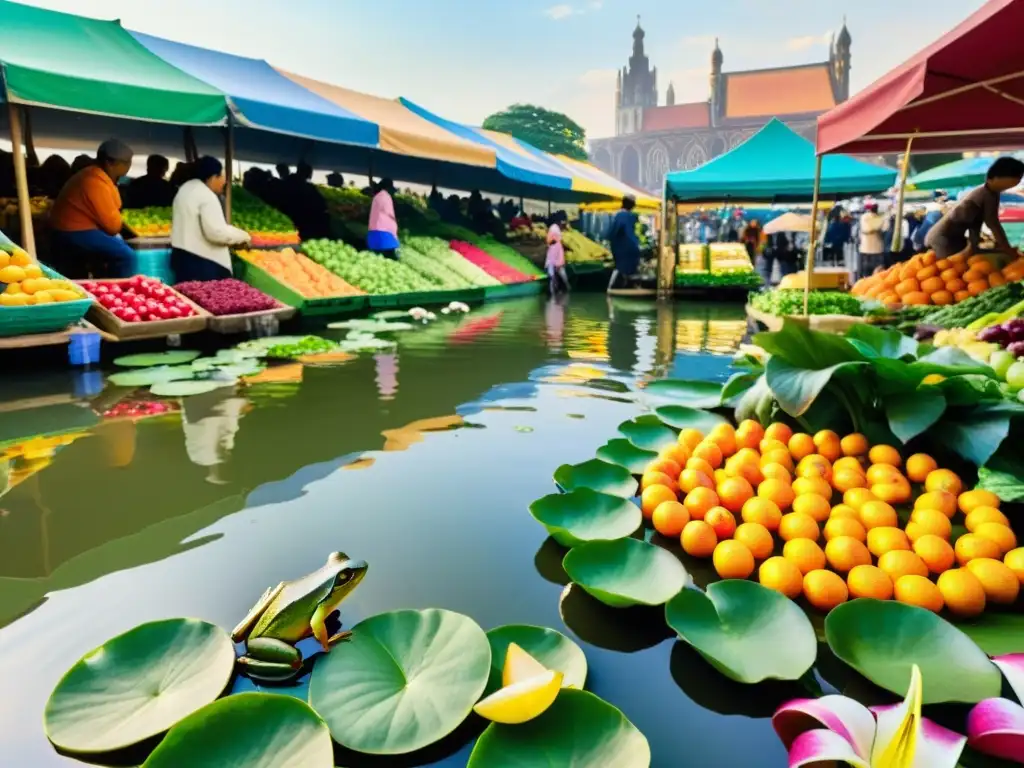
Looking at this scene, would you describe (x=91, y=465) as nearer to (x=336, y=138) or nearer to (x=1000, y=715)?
(x=1000, y=715)

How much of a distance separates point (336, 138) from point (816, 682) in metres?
8.73

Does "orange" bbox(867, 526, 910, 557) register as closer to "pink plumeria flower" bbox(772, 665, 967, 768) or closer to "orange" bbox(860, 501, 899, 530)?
"orange" bbox(860, 501, 899, 530)

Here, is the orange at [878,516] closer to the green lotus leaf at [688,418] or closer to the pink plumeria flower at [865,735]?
the pink plumeria flower at [865,735]

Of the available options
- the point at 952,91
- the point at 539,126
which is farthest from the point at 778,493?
the point at 539,126

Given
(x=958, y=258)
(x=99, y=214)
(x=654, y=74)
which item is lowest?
(x=958, y=258)

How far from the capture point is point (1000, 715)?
3.86 feet

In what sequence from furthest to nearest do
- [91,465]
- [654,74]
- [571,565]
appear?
[654,74] → [91,465] → [571,565]

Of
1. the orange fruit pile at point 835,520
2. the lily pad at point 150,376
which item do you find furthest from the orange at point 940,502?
the lily pad at point 150,376

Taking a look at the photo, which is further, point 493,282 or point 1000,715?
point 493,282

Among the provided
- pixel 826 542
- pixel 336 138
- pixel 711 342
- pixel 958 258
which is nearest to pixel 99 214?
pixel 336 138

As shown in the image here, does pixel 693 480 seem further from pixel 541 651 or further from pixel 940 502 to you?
pixel 541 651

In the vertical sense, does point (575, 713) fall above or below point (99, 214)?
below

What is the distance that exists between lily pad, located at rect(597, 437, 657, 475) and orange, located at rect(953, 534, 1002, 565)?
3.50ft

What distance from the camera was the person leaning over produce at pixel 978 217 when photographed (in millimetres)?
5668
